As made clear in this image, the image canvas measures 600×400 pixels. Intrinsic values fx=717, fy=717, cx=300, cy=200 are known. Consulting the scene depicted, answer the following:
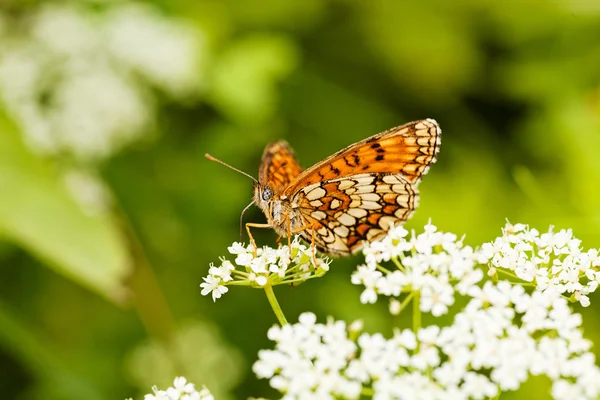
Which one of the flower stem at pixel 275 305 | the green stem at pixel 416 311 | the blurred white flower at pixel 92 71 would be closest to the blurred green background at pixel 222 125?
the blurred white flower at pixel 92 71

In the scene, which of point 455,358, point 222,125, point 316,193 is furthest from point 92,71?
point 455,358

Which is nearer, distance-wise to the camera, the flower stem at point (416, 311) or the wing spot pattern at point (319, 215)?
the flower stem at point (416, 311)

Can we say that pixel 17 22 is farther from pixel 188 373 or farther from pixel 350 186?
pixel 350 186

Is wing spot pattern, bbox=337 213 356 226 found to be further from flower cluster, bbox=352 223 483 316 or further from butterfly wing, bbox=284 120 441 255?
flower cluster, bbox=352 223 483 316

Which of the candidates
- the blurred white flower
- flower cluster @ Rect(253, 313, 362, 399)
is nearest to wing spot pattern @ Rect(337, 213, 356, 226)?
flower cluster @ Rect(253, 313, 362, 399)

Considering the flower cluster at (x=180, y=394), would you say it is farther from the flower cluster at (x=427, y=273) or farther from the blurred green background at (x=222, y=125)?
the blurred green background at (x=222, y=125)

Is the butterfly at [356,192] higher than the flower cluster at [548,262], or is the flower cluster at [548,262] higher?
the butterfly at [356,192]
